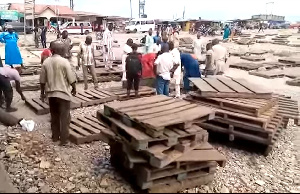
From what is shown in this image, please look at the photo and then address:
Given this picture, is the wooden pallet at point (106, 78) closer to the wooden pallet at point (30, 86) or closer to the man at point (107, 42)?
the man at point (107, 42)

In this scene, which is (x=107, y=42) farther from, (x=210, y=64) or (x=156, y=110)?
(x=156, y=110)

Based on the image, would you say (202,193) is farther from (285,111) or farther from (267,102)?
(285,111)

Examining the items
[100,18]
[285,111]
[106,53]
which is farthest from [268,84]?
[100,18]

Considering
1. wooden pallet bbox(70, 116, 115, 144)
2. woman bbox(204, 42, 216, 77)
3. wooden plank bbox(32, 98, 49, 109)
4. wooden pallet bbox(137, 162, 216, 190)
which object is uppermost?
woman bbox(204, 42, 216, 77)

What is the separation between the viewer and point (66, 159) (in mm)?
4770

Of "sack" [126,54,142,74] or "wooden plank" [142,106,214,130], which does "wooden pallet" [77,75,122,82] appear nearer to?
"sack" [126,54,142,74]

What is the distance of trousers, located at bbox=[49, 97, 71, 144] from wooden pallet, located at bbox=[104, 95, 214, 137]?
1.04 metres

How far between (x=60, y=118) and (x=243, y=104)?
10.3ft

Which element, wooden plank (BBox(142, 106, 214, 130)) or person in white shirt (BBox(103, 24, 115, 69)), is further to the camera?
person in white shirt (BBox(103, 24, 115, 69))

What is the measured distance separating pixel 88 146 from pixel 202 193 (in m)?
2.21

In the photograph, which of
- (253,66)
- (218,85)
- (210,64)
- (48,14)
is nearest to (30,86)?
(210,64)

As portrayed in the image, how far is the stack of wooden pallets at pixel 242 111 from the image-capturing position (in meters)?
5.25

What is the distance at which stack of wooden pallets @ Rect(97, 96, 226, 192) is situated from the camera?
142 inches

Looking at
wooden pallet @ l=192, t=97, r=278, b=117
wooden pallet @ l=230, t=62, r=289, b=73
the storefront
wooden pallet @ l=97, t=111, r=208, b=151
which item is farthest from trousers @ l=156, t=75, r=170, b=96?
the storefront
